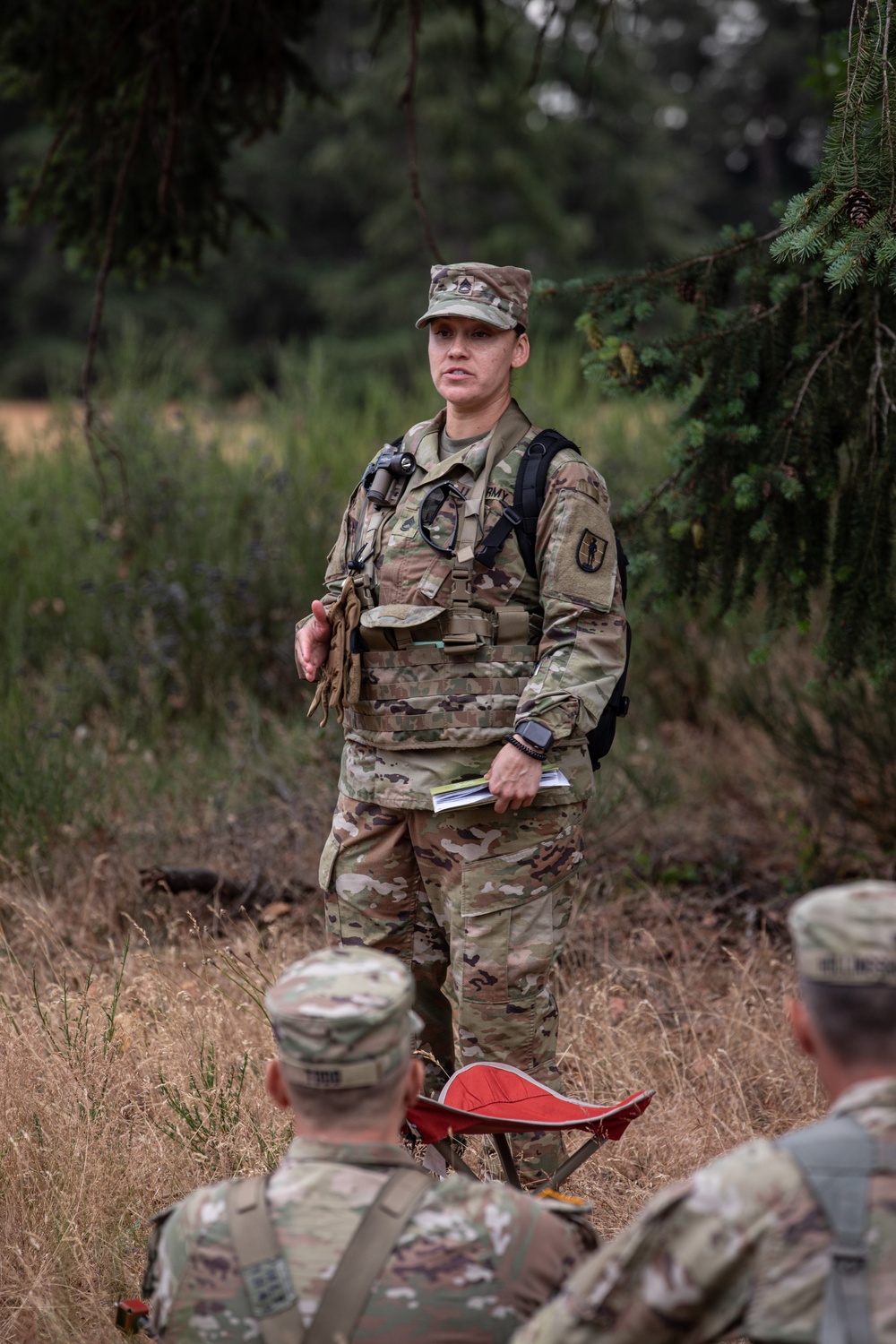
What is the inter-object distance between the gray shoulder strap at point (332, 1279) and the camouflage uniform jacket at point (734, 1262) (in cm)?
28

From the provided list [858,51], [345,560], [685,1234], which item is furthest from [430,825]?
[858,51]

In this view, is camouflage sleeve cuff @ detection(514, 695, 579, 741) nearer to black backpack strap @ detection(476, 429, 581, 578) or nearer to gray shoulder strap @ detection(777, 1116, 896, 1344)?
black backpack strap @ detection(476, 429, 581, 578)

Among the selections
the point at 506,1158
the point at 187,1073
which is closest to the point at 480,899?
the point at 506,1158

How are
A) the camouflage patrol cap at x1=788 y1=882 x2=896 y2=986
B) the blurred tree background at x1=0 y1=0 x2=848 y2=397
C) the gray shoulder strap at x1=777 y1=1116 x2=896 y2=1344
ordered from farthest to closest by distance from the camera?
the blurred tree background at x1=0 y1=0 x2=848 y2=397
the camouflage patrol cap at x1=788 y1=882 x2=896 y2=986
the gray shoulder strap at x1=777 y1=1116 x2=896 y2=1344

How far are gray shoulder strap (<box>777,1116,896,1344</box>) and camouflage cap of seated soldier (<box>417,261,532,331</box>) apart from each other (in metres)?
→ 2.09

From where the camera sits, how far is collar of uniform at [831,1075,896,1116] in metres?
1.61

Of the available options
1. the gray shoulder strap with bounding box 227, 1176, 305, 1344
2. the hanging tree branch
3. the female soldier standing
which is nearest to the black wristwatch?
the female soldier standing

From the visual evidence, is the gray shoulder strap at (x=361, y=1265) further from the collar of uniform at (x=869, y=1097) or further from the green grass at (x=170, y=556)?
the green grass at (x=170, y=556)

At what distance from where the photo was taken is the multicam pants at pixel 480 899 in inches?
122

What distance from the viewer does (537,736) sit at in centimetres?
297

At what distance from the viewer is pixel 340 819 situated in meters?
3.31

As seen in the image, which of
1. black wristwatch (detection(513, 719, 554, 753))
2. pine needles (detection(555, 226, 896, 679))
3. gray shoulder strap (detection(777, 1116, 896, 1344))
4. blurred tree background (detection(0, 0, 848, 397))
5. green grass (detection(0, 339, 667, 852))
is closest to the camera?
gray shoulder strap (detection(777, 1116, 896, 1344))

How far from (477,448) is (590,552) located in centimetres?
38

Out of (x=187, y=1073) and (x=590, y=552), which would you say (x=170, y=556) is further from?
(x=590, y=552)
